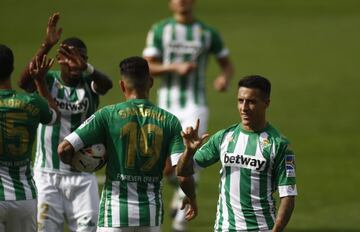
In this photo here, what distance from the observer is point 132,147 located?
32.7ft

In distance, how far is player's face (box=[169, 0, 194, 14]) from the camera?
1558cm

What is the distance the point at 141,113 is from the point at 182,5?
5.88 meters

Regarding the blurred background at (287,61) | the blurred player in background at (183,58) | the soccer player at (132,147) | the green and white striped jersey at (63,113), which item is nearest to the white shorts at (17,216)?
the soccer player at (132,147)

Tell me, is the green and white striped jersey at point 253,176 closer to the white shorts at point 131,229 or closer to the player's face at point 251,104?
the player's face at point 251,104

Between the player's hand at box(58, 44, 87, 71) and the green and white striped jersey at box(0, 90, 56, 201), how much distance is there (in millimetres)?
587

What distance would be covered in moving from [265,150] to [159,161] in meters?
0.99

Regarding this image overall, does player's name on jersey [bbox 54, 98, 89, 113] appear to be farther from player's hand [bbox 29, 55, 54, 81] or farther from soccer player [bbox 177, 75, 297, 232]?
soccer player [bbox 177, 75, 297, 232]

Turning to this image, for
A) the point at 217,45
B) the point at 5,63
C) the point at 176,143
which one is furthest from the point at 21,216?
the point at 217,45

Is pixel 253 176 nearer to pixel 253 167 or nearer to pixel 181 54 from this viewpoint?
pixel 253 167

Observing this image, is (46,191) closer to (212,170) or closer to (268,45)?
(212,170)

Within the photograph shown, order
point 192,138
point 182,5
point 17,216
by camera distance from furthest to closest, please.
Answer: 1. point 182,5
2. point 17,216
3. point 192,138

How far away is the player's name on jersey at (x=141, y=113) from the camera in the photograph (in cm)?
997

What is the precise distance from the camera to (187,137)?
952cm

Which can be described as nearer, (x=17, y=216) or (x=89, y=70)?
(x=17, y=216)
